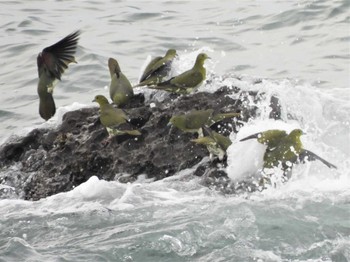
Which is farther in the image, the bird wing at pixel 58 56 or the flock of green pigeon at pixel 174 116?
the bird wing at pixel 58 56

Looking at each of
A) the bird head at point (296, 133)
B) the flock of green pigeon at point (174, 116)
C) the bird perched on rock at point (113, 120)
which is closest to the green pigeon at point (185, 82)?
the flock of green pigeon at point (174, 116)

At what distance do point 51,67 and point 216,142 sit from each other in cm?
199

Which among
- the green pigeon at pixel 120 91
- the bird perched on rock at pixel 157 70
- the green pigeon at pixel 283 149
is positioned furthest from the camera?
the bird perched on rock at pixel 157 70

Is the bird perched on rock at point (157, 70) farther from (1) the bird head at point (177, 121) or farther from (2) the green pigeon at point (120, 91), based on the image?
(1) the bird head at point (177, 121)

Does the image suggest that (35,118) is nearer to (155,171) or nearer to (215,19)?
(155,171)

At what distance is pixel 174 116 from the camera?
6.83 metres

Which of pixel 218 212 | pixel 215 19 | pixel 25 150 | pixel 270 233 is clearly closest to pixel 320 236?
pixel 270 233

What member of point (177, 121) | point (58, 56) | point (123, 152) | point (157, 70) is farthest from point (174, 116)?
point (58, 56)

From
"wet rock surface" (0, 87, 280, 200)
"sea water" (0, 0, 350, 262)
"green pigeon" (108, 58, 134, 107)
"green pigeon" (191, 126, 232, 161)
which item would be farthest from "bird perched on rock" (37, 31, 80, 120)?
"green pigeon" (191, 126, 232, 161)

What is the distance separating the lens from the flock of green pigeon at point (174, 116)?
654cm

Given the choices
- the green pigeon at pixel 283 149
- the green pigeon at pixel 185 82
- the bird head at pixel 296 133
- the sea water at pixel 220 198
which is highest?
the green pigeon at pixel 185 82

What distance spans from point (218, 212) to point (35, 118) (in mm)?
4174

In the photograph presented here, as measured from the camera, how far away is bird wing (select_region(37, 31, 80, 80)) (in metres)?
7.80

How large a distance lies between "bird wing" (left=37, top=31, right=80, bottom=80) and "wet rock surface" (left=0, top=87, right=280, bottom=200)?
1.94ft
